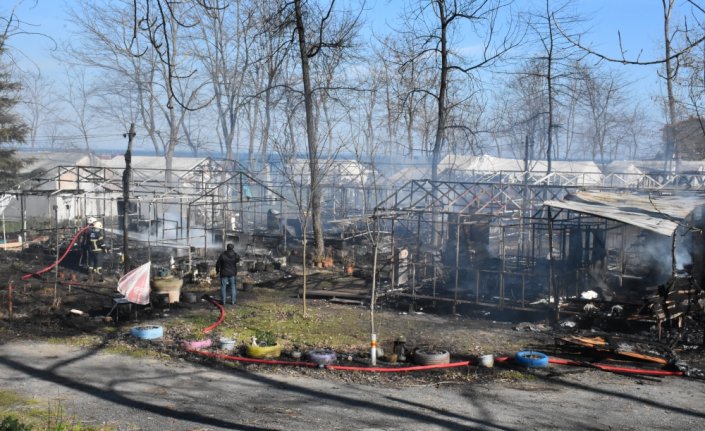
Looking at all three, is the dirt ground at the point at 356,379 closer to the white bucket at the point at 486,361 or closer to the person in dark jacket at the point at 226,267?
the white bucket at the point at 486,361

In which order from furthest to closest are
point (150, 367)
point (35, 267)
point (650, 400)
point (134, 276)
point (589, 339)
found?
1. point (35, 267)
2. point (134, 276)
3. point (589, 339)
4. point (150, 367)
5. point (650, 400)

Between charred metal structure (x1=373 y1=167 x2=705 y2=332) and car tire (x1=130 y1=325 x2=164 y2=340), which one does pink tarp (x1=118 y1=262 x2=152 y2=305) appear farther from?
charred metal structure (x1=373 y1=167 x2=705 y2=332)

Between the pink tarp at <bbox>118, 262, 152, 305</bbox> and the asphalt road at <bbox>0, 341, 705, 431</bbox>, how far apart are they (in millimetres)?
2435

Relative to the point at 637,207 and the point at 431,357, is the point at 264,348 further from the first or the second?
the point at 637,207

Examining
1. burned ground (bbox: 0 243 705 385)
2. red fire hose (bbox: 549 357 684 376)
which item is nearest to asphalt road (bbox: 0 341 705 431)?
red fire hose (bbox: 549 357 684 376)

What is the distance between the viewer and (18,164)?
1549 inches

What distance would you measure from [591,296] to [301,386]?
10.2 m

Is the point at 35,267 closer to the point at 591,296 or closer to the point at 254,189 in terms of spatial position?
the point at 591,296

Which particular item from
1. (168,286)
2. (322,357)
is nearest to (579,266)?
(322,357)

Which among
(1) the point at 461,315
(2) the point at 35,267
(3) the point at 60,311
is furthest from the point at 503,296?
(2) the point at 35,267

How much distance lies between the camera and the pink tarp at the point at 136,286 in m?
15.2

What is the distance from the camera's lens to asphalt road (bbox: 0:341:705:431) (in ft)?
30.5

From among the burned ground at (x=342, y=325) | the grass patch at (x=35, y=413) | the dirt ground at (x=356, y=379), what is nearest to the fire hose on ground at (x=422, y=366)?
the dirt ground at (x=356, y=379)

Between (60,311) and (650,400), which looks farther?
(60,311)
